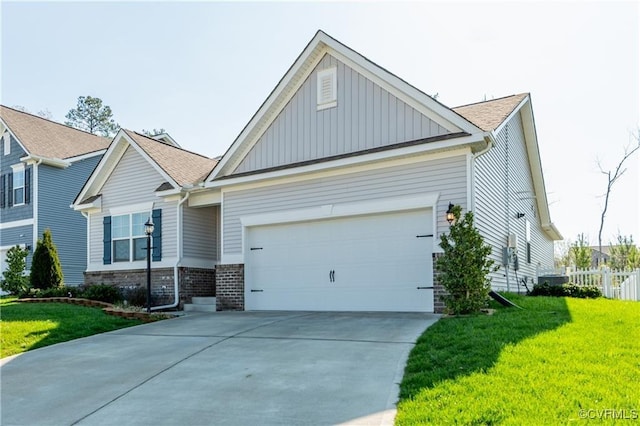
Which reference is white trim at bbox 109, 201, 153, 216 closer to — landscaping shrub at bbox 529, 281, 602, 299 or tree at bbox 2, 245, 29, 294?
tree at bbox 2, 245, 29, 294

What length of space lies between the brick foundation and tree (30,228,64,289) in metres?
1.61

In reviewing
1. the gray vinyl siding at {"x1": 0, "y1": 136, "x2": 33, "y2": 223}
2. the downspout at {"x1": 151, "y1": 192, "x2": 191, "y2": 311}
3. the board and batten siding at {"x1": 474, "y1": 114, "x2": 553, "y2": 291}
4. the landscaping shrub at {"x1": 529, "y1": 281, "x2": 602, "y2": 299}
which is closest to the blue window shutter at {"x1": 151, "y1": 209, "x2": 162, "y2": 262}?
the downspout at {"x1": 151, "y1": 192, "x2": 191, "y2": 311}

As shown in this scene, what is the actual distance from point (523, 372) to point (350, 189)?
7.55 m

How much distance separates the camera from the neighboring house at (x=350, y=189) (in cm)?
1164

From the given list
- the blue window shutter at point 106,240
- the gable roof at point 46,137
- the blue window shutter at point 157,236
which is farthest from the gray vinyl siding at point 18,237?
the blue window shutter at point 157,236

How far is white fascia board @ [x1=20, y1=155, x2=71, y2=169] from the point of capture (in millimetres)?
21750

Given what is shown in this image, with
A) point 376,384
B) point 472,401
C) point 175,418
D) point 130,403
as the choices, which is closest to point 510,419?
point 472,401

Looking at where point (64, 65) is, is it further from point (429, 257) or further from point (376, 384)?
point (376, 384)

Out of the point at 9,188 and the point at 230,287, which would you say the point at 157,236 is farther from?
the point at 9,188

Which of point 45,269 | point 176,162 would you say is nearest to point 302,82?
point 176,162

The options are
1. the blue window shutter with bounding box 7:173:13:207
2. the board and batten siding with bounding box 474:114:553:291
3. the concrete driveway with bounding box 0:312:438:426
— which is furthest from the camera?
the blue window shutter with bounding box 7:173:13:207

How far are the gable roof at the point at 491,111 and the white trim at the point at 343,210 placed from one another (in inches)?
86.8

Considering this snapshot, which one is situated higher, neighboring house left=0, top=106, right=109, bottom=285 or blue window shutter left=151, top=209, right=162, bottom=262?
neighboring house left=0, top=106, right=109, bottom=285

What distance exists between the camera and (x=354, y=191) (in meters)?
12.6
